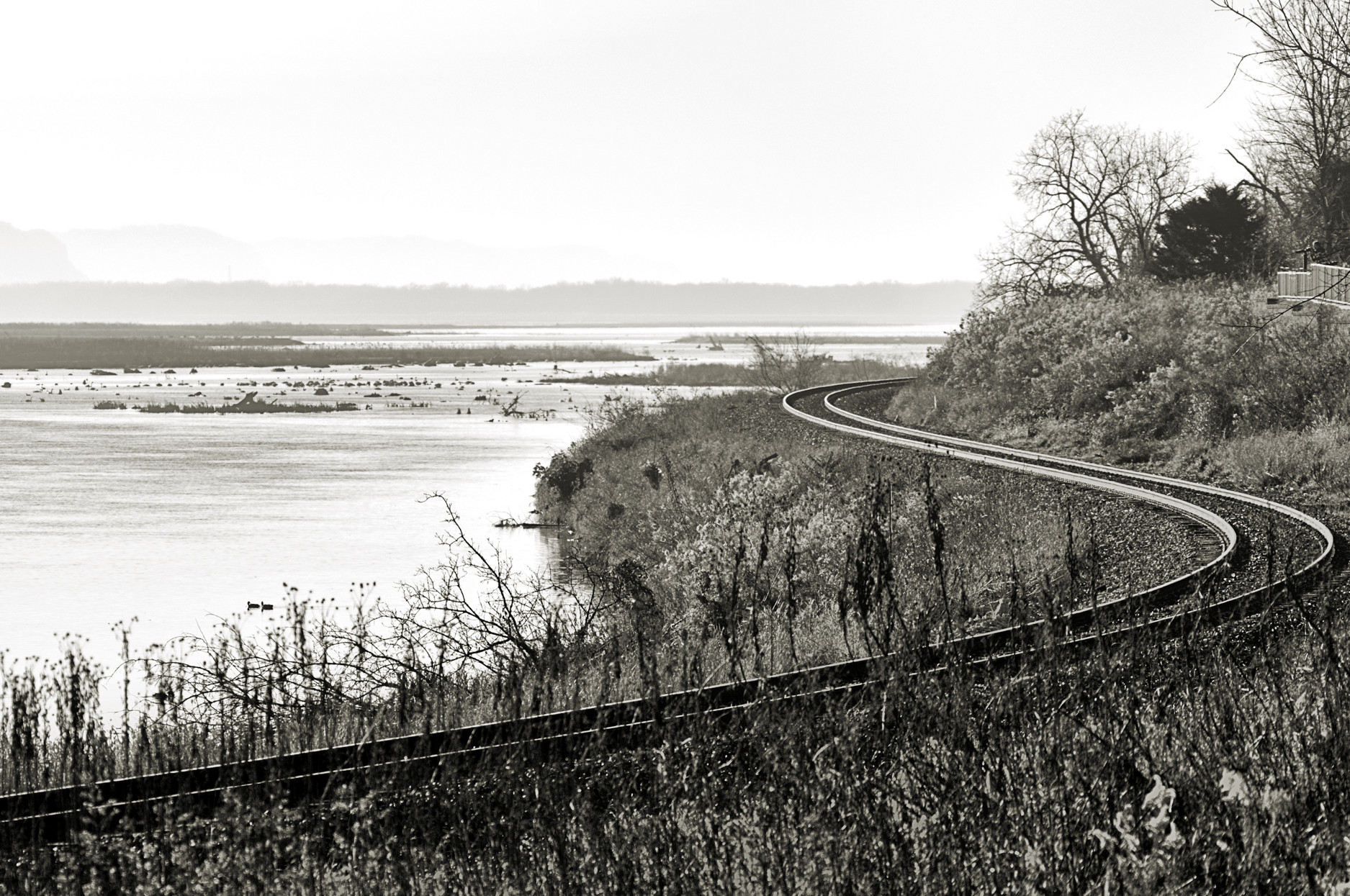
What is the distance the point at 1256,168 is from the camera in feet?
176

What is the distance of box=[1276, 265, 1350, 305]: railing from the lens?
31.3 metres

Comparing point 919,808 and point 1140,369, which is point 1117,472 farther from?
point 919,808

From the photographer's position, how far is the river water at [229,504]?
81.8 ft

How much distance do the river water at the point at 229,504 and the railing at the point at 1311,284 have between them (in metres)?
20.4

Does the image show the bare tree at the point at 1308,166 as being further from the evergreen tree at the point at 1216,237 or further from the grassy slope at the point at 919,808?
the grassy slope at the point at 919,808

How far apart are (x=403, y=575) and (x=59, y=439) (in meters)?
33.9

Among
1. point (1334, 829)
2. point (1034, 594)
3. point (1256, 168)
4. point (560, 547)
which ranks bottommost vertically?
point (560, 547)

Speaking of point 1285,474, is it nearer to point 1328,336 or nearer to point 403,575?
point 1328,336

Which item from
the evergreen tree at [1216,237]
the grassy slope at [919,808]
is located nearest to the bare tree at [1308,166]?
the evergreen tree at [1216,237]

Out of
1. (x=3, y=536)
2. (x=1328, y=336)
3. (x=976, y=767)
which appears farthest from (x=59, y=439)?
(x=976, y=767)

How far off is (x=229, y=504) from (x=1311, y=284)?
3165 centimetres

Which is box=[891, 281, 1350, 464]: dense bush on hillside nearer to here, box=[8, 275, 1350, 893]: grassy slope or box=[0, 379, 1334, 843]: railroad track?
box=[0, 379, 1334, 843]: railroad track

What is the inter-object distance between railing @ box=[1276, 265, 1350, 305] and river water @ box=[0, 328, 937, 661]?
20.4 m

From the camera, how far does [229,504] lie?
122 ft
